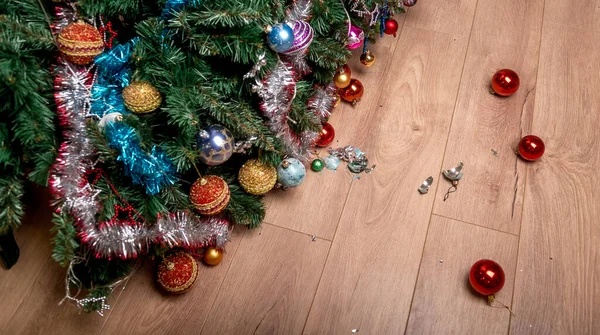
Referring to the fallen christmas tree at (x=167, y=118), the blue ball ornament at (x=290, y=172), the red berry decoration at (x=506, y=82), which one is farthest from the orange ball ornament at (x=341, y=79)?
the red berry decoration at (x=506, y=82)

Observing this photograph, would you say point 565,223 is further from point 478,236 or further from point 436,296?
point 436,296

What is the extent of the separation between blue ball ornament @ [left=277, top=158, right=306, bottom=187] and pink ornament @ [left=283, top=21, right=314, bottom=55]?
0.22m

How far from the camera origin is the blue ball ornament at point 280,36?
820 mm

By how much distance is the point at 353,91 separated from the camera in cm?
115

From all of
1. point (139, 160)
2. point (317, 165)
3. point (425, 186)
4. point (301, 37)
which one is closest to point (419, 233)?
point (425, 186)

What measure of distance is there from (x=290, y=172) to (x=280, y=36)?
29cm

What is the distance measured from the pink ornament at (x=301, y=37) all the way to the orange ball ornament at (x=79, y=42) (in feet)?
1.08

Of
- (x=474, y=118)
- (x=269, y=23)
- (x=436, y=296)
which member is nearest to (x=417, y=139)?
(x=474, y=118)

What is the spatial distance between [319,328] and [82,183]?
52 centimetres

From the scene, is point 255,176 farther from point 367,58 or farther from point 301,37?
point 367,58

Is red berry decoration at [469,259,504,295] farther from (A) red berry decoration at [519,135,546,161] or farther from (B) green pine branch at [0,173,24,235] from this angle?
(B) green pine branch at [0,173,24,235]

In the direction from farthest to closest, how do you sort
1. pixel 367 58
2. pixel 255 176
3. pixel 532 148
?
pixel 367 58 < pixel 532 148 < pixel 255 176

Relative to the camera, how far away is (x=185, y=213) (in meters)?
0.87

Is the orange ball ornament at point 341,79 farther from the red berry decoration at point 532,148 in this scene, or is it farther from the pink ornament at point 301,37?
the red berry decoration at point 532,148
